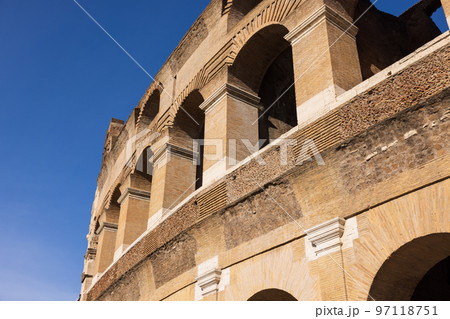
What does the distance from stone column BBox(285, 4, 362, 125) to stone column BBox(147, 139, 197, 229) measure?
10.6 ft

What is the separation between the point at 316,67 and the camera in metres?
5.47

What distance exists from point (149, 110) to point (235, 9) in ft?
11.9

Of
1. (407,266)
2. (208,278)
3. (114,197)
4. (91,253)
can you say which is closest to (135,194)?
(114,197)

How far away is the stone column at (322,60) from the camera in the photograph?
523cm

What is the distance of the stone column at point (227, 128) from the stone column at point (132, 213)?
3269mm

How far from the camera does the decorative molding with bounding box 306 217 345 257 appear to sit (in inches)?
169

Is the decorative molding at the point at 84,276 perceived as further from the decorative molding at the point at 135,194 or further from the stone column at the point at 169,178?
the stone column at the point at 169,178

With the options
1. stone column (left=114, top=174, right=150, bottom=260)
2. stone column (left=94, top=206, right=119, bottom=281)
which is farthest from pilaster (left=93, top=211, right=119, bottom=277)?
stone column (left=114, top=174, right=150, bottom=260)

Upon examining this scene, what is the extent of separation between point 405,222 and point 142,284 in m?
4.57

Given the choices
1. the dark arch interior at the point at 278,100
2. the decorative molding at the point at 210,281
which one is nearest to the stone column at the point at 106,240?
the dark arch interior at the point at 278,100

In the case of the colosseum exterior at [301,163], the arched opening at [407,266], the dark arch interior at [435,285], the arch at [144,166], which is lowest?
the arched opening at [407,266]

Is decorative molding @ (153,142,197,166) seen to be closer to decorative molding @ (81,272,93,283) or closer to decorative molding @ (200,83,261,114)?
decorative molding @ (200,83,261,114)

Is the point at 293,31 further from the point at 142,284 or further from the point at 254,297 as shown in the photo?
the point at 142,284
